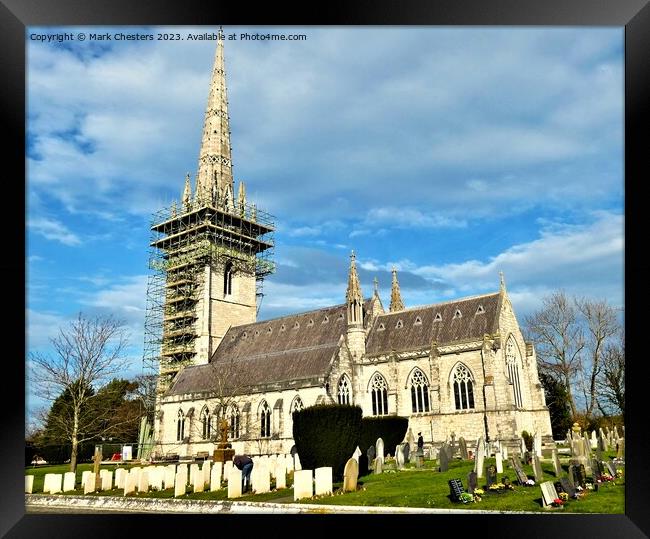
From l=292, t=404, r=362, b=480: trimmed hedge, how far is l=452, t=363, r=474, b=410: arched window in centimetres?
1242

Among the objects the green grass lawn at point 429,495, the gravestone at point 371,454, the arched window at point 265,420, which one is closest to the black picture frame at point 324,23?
the green grass lawn at point 429,495

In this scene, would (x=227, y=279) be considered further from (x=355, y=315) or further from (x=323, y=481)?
(x=323, y=481)

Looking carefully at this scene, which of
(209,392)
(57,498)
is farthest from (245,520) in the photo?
(209,392)

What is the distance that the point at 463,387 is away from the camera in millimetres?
31281

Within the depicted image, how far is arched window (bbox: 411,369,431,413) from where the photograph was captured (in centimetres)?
3225

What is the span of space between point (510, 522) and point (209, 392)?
1229 inches

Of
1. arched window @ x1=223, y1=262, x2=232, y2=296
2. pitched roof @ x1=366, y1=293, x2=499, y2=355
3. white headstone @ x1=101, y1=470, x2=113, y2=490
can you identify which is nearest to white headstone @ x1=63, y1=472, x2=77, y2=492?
white headstone @ x1=101, y1=470, x2=113, y2=490

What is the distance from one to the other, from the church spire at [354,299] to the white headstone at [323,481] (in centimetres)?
2113

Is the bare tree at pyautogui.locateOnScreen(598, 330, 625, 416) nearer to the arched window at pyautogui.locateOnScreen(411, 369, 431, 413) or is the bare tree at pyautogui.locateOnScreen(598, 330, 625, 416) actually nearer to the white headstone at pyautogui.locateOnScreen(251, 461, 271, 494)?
the arched window at pyautogui.locateOnScreen(411, 369, 431, 413)

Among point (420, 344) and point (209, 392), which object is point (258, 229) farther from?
point (420, 344)

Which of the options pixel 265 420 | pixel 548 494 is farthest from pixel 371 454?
pixel 265 420

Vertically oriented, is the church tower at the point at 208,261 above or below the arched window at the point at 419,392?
above

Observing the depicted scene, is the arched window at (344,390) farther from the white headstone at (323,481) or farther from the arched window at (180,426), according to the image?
the white headstone at (323,481)

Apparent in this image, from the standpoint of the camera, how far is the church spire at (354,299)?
116ft
